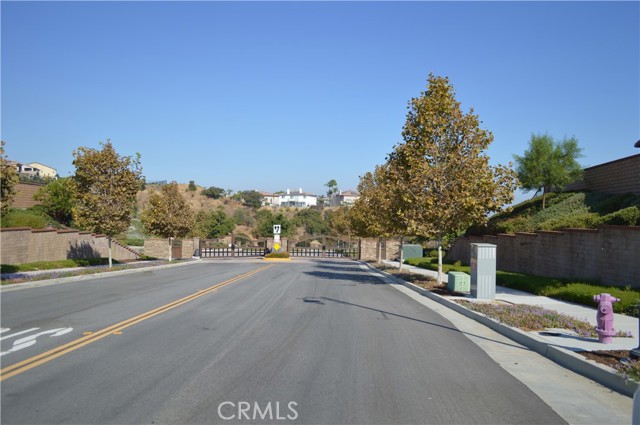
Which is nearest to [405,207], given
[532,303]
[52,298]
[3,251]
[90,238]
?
[532,303]

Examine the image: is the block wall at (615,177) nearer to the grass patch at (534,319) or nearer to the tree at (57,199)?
the grass patch at (534,319)

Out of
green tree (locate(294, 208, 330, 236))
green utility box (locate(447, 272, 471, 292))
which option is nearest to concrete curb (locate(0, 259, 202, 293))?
green utility box (locate(447, 272, 471, 292))

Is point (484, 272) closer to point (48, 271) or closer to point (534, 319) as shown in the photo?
point (534, 319)

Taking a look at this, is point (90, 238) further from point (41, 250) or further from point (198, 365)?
point (198, 365)

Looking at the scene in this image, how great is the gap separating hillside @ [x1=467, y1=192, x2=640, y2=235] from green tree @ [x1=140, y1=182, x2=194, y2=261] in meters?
20.4

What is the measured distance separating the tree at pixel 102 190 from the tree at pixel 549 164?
22718 millimetres

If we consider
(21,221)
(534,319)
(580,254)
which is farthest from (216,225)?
(534,319)

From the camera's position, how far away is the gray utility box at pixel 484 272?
55.0 feet

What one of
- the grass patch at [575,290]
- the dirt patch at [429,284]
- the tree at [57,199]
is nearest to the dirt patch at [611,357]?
the grass patch at [575,290]

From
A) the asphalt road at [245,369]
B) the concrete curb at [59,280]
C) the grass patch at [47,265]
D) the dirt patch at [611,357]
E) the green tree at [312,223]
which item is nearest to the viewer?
the asphalt road at [245,369]

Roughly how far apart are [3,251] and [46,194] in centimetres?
1940

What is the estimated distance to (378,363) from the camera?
8.27m

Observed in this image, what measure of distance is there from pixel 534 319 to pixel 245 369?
7.50 metres

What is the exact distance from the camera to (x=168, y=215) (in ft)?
125
